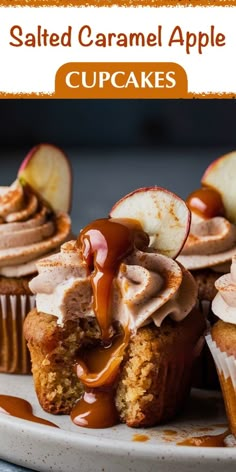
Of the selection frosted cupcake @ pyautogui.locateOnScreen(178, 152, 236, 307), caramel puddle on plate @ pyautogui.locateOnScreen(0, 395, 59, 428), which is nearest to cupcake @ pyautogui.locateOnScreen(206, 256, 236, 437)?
frosted cupcake @ pyautogui.locateOnScreen(178, 152, 236, 307)

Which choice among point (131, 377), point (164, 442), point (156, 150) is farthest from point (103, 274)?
point (156, 150)

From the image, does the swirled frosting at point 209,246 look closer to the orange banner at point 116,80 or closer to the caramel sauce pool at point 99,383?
the caramel sauce pool at point 99,383

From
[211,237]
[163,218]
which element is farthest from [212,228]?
[163,218]

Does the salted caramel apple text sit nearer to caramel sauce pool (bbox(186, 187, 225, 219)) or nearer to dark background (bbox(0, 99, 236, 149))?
caramel sauce pool (bbox(186, 187, 225, 219))

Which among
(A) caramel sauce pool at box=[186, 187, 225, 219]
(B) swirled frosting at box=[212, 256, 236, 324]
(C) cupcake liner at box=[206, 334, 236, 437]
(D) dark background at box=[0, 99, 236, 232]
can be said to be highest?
(A) caramel sauce pool at box=[186, 187, 225, 219]

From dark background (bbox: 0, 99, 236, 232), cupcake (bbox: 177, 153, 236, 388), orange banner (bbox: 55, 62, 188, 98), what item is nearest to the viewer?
cupcake (bbox: 177, 153, 236, 388)

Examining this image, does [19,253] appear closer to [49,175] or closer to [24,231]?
[24,231]
